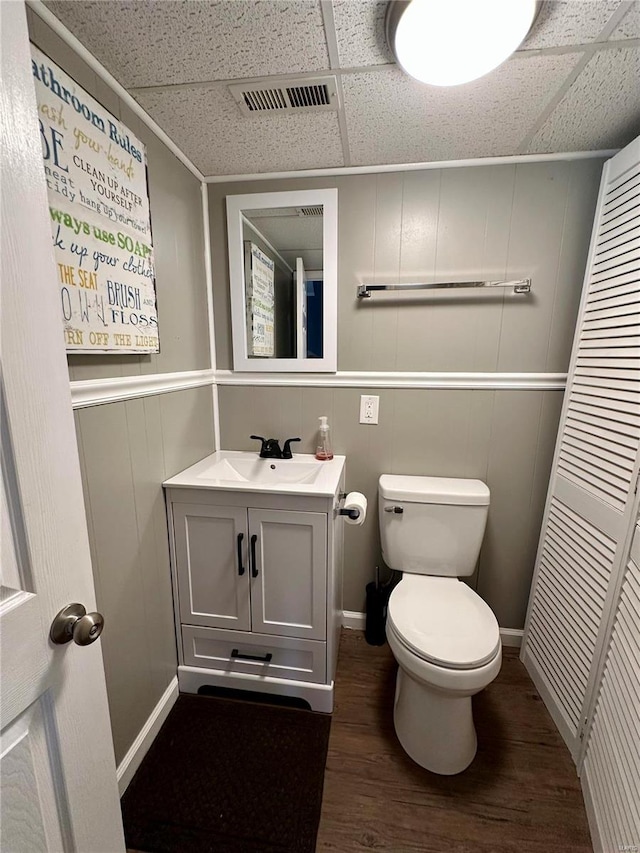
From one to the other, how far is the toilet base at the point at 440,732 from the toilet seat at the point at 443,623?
150 millimetres

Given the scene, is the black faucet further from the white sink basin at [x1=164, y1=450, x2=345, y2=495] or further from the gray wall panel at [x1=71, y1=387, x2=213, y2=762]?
the gray wall panel at [x1=71, y1=387, x2=213, y2=762]

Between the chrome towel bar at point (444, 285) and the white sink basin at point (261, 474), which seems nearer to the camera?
the white sink basin at point (261, 474)

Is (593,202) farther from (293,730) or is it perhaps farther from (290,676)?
(293,730)

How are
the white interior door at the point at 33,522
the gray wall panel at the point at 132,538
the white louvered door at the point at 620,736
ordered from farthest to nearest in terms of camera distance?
1. the gray wall panel at the point at 132,538
2. the white louvered door at the point at 620,736
3. the white interior door at the point at 33,522

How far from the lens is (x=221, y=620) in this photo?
4.74 ft

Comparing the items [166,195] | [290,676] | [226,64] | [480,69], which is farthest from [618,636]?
[166,195]

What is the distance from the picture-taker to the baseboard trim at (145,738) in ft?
3.74

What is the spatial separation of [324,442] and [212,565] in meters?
0.71

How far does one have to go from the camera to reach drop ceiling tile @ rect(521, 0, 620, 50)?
80 centimetres

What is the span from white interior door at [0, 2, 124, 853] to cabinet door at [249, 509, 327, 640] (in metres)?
0.76

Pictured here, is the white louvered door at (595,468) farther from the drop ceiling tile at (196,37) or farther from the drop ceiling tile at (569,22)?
the drop ceiling tile at (196,37)

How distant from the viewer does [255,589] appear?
54.7 inches

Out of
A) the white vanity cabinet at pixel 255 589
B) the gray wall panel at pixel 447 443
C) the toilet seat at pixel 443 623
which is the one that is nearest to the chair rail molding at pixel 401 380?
the gray wall panel at pixel 447 443

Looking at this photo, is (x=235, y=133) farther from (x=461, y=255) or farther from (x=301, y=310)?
(x=461, y=255)
